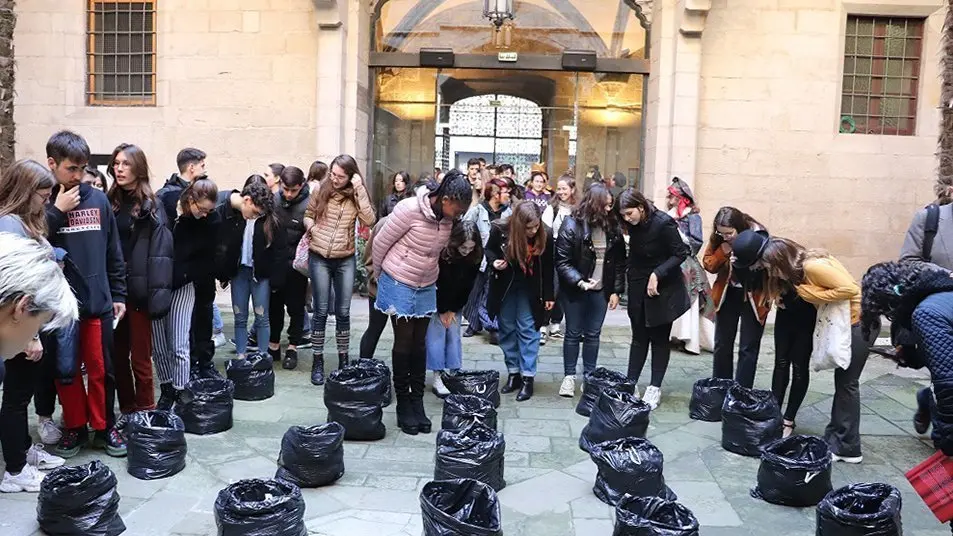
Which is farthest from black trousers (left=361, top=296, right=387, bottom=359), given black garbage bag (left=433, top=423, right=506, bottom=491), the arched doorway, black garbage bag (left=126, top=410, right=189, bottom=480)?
the arched doorway

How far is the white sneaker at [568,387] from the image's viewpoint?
23.3ft

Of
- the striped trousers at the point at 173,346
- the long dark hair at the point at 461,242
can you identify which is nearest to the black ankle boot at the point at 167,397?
the striped trousers at the point at 173,346

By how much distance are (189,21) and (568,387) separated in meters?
7.90

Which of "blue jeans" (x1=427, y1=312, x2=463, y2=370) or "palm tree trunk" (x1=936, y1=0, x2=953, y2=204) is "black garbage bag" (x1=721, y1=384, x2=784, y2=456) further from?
"palm tree trunk" (x1=936, y1=0, x2=953, y2=204)

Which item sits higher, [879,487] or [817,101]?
[817,101]

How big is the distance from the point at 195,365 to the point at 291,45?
6.13 metres

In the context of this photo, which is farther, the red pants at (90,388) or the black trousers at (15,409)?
the red pants at (90,388)

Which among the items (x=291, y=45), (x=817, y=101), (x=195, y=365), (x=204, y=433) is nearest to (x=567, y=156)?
(x=817, y=101)

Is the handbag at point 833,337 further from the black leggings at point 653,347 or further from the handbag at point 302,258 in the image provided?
the handbag at point 302,258

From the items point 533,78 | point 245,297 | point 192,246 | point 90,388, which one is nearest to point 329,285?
point 245,297

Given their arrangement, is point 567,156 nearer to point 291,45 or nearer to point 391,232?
point 291,45

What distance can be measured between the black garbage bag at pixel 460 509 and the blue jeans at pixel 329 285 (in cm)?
337

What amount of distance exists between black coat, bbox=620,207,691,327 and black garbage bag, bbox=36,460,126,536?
409 cm

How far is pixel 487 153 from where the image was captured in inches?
523
